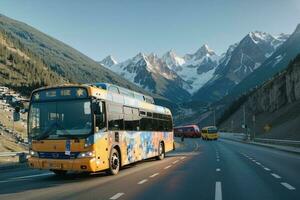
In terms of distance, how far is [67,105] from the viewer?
1641 centimetres

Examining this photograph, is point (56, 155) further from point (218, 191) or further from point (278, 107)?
point (278, 107)

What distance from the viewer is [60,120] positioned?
53.1 ft

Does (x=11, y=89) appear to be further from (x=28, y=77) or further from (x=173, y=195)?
(x=173, y=195)

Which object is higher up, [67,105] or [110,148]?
[67,105]

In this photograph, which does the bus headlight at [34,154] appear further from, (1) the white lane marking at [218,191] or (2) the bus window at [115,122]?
(1) the white lane marking at [218,191]

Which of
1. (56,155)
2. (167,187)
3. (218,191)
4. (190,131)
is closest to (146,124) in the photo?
(56,155)

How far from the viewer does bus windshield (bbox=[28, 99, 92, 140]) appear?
16000 millimetres

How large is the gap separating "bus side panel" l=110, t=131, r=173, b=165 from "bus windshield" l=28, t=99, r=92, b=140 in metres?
2.00

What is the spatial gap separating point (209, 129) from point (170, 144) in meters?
53.6

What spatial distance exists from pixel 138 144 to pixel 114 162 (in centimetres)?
387

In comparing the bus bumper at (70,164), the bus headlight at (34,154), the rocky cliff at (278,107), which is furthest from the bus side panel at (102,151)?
the rocky cliff at (278,107)

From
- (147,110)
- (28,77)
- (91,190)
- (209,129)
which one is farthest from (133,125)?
(28,77)

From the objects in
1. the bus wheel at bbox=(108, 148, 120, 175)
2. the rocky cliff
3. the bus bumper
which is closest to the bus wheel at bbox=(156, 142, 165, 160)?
the bus wheel at bbox=(108, 148, 120, 175)

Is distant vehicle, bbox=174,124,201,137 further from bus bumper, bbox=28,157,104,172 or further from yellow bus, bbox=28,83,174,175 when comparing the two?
bus bumper, bbox=28,157,104,172
